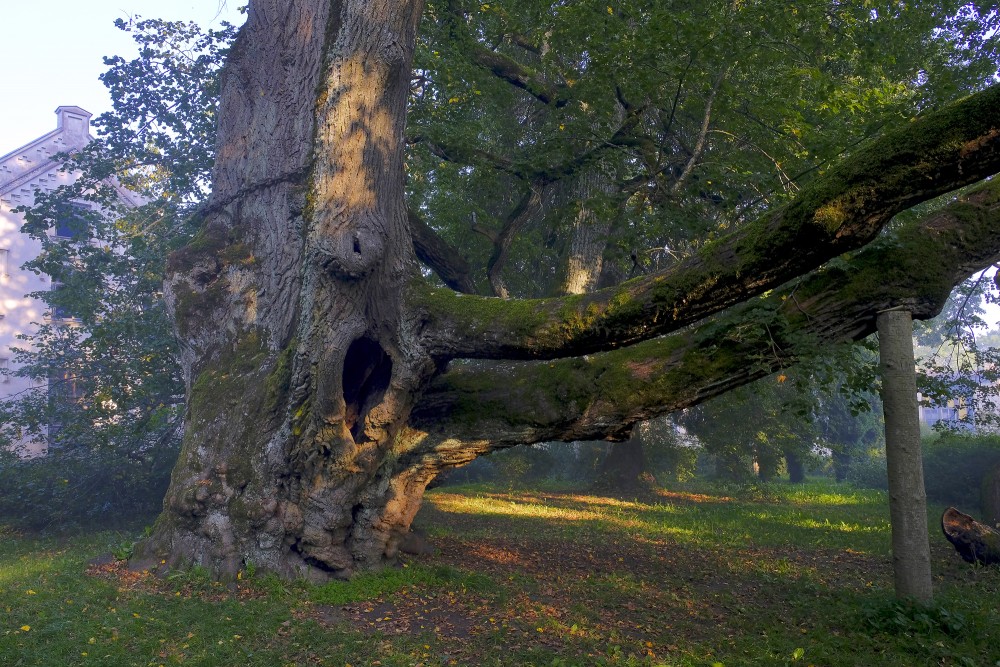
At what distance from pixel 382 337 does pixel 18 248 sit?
22.3 metres

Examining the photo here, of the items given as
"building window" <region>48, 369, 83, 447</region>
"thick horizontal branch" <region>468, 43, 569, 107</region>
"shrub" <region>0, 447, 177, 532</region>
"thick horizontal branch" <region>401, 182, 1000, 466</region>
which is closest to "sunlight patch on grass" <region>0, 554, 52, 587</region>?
"shrub" <region>0, 447, 177, 532</region>

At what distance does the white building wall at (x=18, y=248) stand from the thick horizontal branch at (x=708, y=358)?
20.5 m

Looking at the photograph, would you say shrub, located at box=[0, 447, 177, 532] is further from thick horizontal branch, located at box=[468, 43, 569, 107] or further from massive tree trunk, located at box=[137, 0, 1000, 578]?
thick horizontal branch, located at box=[468, 43, 569, 107]

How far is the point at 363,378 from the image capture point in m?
8.62

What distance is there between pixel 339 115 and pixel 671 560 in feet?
23.9

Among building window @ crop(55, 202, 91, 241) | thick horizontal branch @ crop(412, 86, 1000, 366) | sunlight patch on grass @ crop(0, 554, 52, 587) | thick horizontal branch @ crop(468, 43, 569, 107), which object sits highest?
thick horizontal branch @ crop(468, 43, 569, 107)

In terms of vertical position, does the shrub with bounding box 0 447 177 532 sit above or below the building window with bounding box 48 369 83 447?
below

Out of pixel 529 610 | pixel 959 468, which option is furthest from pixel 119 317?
pixel 959 468

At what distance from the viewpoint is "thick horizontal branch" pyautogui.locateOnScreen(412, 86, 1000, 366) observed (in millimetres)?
5504

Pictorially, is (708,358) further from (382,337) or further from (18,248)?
(18,248)

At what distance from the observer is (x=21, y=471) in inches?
531

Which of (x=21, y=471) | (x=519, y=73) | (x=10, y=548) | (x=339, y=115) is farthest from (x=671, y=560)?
(x=21, y=471)

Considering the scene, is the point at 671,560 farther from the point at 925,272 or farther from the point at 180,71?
the point at 180,71

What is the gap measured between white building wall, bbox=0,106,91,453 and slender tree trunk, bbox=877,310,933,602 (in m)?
24.8
